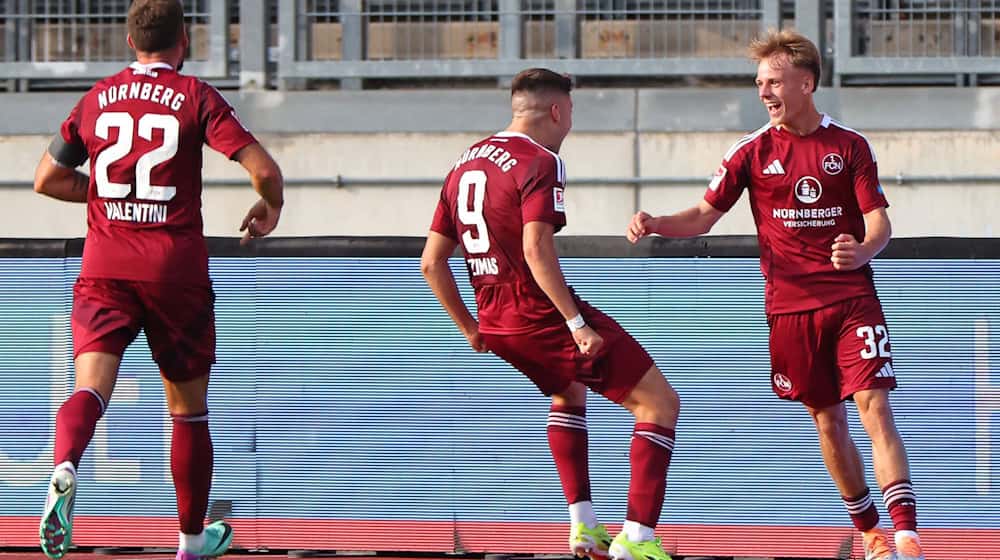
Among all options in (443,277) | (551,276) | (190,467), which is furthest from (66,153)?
(551,276)

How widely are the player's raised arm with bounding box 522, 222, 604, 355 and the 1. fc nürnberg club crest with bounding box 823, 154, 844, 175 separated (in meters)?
1.12


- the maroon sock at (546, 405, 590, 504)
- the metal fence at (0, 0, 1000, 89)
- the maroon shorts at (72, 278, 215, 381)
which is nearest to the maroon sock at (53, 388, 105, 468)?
the maroon shorts at (72, 278, 215, 381)

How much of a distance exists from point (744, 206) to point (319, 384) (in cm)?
589

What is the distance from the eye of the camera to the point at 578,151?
12422 mm

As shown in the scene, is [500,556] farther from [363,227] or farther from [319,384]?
[363,227]

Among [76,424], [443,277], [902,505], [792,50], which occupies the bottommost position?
[902,505]

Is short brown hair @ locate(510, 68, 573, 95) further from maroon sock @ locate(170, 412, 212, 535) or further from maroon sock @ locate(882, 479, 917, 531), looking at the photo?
maroon sock @ locate(882, 479, 917, 531)

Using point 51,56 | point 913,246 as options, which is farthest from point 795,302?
point 51,56

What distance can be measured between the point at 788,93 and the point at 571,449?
1.56 metres

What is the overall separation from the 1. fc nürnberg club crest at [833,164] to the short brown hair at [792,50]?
31 centimetres

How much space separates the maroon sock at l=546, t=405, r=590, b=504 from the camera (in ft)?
19.8

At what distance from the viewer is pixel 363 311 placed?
719cm

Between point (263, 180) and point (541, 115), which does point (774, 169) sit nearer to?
point (541, 115)

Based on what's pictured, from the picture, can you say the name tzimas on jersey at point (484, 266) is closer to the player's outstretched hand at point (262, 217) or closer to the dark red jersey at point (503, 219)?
the dark red jersey at point (503, 219)
